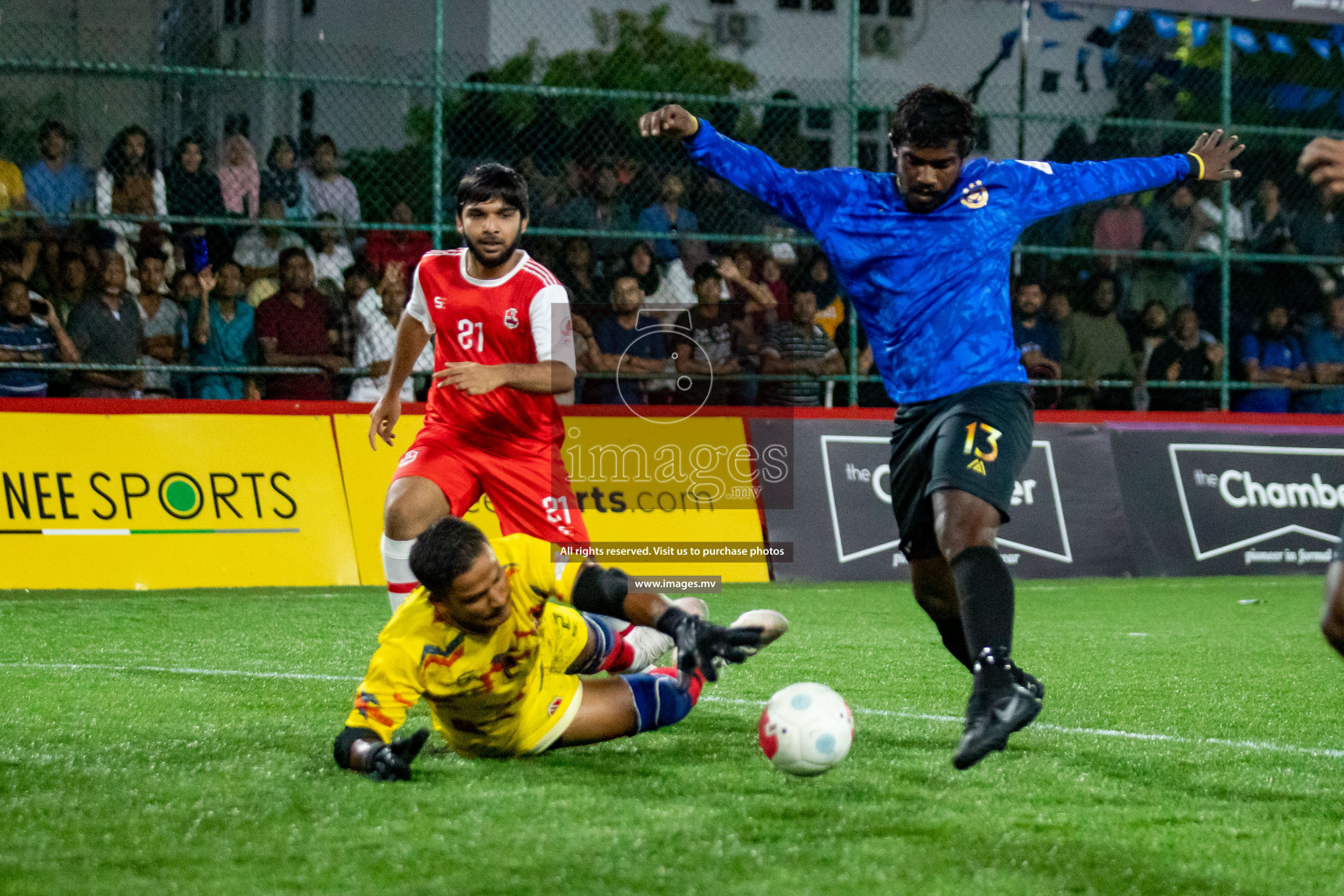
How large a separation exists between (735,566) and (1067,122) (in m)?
5.18

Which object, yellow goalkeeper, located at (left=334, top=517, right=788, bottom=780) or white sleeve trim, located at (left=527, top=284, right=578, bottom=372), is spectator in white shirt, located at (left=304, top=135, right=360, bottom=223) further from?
yellow goalkeeper, located at (left=334, top=517, right=788, bottom=780)

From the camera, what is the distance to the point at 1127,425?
12227 millimetres

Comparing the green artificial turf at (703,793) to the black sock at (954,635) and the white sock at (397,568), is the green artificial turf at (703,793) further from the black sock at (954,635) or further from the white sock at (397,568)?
the white sock at (397,568)

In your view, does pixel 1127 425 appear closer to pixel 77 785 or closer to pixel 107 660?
pixel 107 660

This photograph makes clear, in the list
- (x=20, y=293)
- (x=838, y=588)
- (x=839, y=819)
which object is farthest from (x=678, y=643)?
(x=20, y=293)

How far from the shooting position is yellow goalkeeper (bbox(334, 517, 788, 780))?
408cm

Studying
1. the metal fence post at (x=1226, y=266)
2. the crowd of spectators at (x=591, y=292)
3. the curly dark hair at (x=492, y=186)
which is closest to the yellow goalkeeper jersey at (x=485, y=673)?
the curly dark hair at (x=492, y=186)

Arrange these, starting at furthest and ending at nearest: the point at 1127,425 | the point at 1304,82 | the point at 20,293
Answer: the point at 1304,82, the point at 1127,425, the point at 20,293

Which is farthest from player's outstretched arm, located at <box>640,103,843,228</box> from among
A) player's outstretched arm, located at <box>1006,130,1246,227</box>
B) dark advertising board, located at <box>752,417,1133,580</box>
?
dark advertising board, located at <box>752,417,1133,580</box>

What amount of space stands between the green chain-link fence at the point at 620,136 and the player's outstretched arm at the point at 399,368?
510 cm

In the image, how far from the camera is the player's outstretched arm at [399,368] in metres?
6.21

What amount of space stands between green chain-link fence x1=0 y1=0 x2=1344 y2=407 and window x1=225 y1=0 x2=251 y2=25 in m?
0.05

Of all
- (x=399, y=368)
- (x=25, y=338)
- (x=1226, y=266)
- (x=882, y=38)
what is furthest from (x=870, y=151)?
(x=882, y=38)

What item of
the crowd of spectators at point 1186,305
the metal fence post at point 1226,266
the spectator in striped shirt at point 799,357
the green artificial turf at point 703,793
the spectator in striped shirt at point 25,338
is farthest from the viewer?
the metal fence post at point 1226,266
